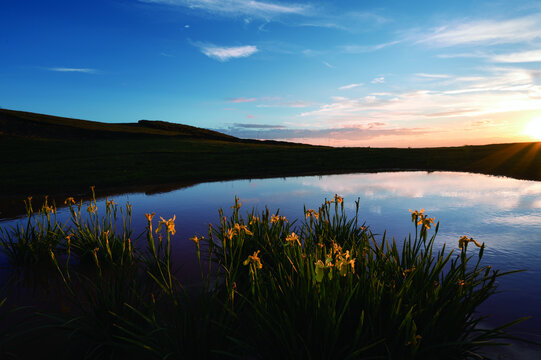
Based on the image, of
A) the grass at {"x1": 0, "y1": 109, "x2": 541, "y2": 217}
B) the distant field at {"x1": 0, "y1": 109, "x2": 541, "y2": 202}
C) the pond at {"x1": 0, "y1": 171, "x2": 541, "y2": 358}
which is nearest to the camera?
the pond at {"x1": 0, "y1": 171, "x2": 541, "y2": 358}

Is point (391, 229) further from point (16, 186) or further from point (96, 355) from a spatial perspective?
point (16, 186)

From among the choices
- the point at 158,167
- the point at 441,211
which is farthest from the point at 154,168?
the point at 441,211

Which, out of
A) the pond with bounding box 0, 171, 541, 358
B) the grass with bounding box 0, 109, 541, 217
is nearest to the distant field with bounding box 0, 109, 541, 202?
the grass with bounding box 0, 109, 541, 217

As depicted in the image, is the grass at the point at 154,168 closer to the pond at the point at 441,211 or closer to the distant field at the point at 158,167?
the distant field at the point at 158,167

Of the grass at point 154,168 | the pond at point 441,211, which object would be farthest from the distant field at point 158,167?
the pond at point 441,211

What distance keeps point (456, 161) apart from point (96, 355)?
3278 centimetres

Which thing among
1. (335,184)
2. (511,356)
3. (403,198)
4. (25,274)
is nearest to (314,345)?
(511,356)

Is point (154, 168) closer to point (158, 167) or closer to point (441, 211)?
point (158, 167)

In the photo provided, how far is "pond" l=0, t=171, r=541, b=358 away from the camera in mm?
5406

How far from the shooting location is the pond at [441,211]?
5406 mm

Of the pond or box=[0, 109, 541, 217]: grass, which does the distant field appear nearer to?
box=[0, 109, 541, 217]: grass

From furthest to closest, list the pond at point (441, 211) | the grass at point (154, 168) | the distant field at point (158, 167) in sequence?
1. the distant field at point (158, 167)
2. the grass at point (154, 168)
3. the pond at point (441, 211)

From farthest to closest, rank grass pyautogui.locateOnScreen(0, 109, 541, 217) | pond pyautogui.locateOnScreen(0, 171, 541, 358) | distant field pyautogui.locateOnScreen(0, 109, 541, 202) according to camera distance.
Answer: distant field pyautogui.locateOnScreen(0, 109, 541, 202) → grass pyautogui.locateOnScreen(0, 109, 541, 217) → pond pyautogui.locateOnScreen(0, 171, 541, 358)

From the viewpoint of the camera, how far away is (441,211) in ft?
35.9
